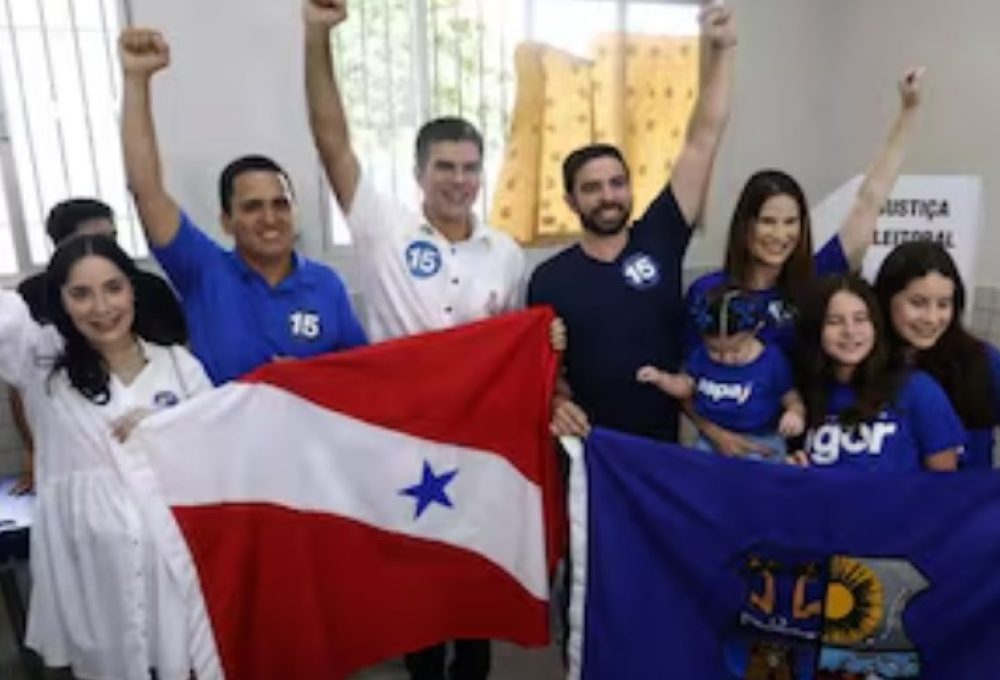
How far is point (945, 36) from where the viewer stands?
3.16 m

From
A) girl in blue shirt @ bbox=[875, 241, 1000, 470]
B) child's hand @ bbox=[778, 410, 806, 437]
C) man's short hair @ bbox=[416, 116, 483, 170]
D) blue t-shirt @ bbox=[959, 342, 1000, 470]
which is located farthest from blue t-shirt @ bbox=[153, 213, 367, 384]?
blue t-shirt @ bbox=[959, 342, 1000, 470]

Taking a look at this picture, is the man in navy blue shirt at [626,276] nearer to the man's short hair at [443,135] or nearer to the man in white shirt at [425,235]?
the man in white shirt at [425,235]

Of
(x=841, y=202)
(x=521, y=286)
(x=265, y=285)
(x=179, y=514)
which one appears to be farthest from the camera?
(x=841, y=202)

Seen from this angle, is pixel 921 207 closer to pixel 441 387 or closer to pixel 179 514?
pixel 441 387

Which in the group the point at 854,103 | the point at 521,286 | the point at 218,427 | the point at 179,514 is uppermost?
the point at 854,103

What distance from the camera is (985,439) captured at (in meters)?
1.75

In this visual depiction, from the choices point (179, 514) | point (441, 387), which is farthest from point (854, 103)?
point (179, 514)

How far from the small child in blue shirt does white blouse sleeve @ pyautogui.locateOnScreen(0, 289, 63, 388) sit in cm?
122

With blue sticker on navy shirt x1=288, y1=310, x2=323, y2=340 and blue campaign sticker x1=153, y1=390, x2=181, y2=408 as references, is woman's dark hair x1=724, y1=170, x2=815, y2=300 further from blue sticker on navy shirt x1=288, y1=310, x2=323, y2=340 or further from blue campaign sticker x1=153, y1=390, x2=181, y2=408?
blue campaign sticker x1=153, y1=390, x2=181, y2=408

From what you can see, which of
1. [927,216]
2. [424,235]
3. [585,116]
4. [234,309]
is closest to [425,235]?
[424,235]

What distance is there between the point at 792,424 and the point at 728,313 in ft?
0.86

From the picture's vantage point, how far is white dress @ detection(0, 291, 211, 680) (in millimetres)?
1490

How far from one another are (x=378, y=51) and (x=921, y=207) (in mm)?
2061

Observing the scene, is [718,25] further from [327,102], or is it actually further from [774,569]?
[774,569]
